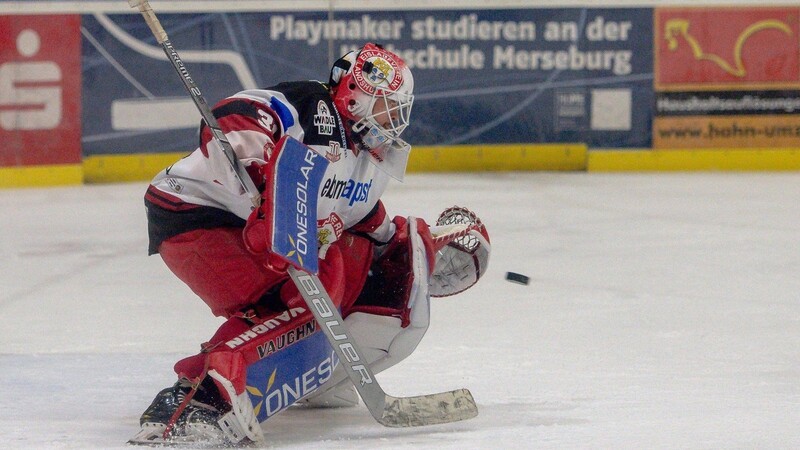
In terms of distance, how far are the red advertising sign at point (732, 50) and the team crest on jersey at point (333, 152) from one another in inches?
255

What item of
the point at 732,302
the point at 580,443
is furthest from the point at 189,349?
the point at 732,302

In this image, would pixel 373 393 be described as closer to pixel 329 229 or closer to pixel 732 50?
pixel 329 229

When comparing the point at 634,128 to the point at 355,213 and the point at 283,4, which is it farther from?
the point at 355,213

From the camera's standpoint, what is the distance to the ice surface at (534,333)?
2.73m

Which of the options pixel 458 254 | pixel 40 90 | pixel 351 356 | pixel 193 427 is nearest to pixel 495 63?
pixel 40 90

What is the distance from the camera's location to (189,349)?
370 cm

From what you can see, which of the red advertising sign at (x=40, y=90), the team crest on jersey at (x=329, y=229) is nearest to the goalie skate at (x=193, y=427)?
the team crest on jersey at (x=329, y=229)

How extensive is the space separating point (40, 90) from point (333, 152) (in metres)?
5.81

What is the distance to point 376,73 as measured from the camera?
9.18 feet

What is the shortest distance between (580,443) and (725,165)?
22.1ft

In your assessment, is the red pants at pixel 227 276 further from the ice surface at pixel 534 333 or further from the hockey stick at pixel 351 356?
the ice surface at pixel 534 333

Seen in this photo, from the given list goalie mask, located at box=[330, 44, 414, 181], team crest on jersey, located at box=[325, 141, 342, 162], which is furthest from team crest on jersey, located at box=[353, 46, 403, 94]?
team crest on jersey, located at box=[325, 141, 342, 162]

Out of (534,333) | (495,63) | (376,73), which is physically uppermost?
(495,63)

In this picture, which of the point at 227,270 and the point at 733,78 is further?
the point at 733,78
